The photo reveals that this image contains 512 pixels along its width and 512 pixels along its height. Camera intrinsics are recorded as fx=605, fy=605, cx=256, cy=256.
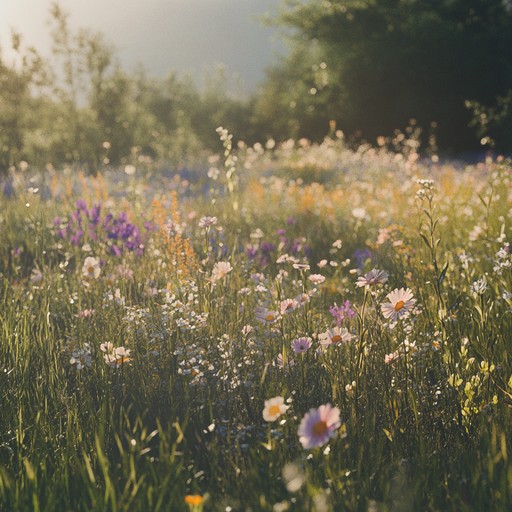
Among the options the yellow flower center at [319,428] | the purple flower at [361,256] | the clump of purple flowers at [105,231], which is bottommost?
the yellow flower center at [319,428]

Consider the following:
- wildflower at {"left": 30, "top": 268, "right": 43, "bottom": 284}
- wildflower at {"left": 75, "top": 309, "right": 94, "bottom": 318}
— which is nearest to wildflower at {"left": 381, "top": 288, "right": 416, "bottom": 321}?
wildflower at {"left": 75, "top": 309, "right": 94, "bottom": 318}

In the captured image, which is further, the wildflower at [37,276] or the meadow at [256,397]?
the wildflower at [37,276]

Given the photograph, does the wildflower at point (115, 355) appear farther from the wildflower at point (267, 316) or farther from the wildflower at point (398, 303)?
the wildflower at point (398, 303)

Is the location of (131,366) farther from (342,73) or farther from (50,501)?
(342,73)

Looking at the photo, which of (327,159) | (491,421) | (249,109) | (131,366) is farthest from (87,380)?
(249,109)

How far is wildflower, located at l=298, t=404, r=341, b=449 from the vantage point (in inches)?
54.1

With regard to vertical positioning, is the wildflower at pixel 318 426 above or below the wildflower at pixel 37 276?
below

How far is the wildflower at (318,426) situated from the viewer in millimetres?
1373

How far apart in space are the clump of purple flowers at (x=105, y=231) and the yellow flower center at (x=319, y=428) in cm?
254

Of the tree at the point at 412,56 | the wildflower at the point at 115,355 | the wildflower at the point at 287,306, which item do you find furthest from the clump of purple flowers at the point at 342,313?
the tree at the point at 412,56

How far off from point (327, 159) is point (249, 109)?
85.4ft

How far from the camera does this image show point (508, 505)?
58.8 inches

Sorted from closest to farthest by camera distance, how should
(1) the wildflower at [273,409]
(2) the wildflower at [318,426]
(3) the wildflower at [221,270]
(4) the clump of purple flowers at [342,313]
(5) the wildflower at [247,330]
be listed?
(2) the wildflower at [318,426], (1) the wildflower at [273,409], (5) the wildflower at [247,330], (3) the wildflower at [221,270], (4) the clump of purple flowers at [342,313]

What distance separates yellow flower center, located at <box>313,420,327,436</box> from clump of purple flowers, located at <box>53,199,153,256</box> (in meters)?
2.54
